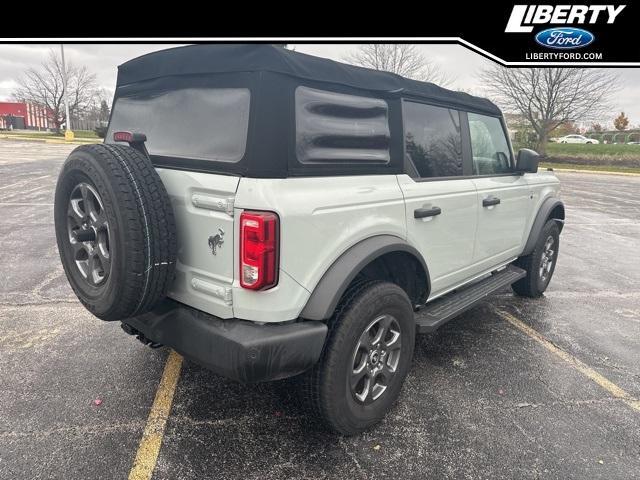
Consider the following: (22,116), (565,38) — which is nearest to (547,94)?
(565,38)

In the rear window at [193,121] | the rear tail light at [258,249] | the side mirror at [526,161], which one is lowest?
the rear tail light at [258,249]

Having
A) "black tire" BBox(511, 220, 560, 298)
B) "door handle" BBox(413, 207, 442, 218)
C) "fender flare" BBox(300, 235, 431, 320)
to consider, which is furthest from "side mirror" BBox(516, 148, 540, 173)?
"fender flare" BBox(300, 235, 431, 320)

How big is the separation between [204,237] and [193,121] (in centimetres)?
67

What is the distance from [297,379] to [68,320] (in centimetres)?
262

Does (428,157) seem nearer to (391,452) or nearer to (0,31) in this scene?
(391,452)

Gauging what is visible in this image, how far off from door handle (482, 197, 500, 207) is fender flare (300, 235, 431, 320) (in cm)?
135

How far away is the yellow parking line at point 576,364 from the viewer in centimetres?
304

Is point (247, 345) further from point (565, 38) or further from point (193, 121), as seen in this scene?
point (565, 38)

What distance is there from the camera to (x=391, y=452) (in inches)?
95.4

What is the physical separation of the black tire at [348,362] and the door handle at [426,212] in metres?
0.51

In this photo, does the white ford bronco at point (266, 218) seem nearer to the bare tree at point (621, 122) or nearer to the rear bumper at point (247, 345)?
the rear bumper at point (247, 345)

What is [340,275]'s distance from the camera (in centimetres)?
224

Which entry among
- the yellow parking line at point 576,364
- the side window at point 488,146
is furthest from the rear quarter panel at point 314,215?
the yellow parking line at point 576,364

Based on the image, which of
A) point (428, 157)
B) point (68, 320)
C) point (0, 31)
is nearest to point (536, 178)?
point (428, 157)
